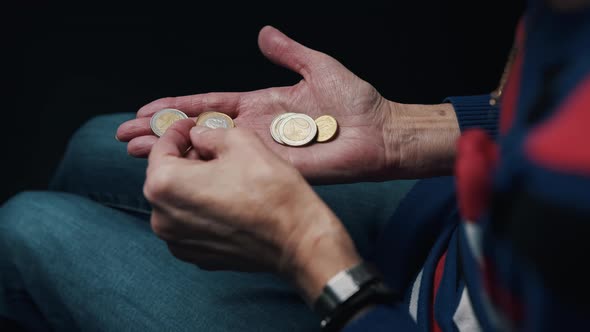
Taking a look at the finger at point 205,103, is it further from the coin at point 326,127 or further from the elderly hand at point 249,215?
the elderly hand at point 249,215

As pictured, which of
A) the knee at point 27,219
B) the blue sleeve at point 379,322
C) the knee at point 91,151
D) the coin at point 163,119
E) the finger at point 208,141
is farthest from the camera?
the knee at point 91,151

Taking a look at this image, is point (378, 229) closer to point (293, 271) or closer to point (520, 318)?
point (293, 271)

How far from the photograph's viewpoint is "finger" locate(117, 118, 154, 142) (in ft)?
3.52

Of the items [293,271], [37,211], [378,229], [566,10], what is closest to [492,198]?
[566,10]

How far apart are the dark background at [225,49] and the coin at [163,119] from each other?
0.77 m

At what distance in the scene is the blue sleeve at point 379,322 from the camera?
66cm

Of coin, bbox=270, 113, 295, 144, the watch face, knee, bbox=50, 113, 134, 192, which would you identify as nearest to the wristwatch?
the watch face

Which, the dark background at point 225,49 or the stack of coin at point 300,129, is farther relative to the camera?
the dark background at point 225,49

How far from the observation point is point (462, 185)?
53 cm

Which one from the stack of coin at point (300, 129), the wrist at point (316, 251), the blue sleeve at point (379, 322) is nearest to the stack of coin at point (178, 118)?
the stack of coin at point (300, 129)

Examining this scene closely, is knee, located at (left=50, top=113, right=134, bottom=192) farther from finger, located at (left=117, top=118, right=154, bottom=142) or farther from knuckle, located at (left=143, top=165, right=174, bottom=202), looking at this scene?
knuckle, located at (left=143, top=165, right=174, bottom=202)

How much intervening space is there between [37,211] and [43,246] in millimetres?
87

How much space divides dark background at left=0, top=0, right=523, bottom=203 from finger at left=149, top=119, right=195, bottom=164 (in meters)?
0.96

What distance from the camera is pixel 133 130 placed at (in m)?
1.07
